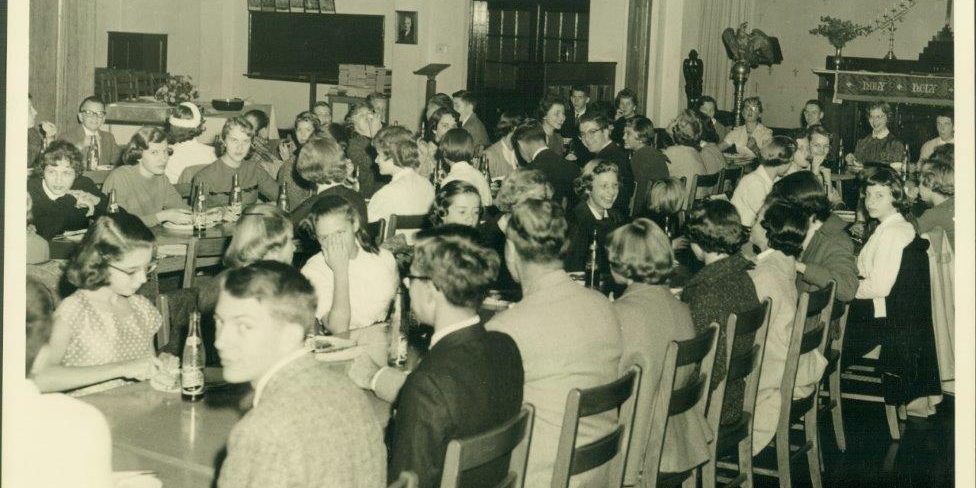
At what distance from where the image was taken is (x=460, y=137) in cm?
639

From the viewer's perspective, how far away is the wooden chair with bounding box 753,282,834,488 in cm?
386

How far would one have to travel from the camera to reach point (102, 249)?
318 centimetres

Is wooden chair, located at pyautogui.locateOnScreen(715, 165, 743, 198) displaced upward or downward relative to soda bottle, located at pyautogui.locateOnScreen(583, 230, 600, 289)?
upward

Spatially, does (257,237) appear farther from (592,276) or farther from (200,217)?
(200,217)

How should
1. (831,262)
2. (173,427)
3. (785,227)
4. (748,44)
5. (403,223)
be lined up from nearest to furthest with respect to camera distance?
(173,427) < (785,227) < (831,262) < (403,223) < (748,44)

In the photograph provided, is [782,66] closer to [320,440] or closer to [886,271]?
[886,271]

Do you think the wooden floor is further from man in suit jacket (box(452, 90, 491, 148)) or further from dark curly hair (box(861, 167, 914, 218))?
man in suit jacket (box(452, 90, 491, 148))

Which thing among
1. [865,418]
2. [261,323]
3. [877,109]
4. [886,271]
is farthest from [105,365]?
[877,109]

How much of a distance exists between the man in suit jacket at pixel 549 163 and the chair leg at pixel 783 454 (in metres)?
3.38

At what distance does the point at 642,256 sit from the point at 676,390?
17.4 inches

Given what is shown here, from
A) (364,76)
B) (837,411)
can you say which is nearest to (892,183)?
(837,411)

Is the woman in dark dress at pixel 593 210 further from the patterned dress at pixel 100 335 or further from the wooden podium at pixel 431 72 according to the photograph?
the wooden podium at pixel 431 72

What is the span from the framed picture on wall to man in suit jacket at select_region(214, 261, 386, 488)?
11.4m

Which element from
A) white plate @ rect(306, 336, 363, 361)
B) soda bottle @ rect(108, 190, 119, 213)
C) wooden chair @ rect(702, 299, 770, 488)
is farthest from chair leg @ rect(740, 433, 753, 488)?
soda bottle @ rect(108, 190, 119, 213)
